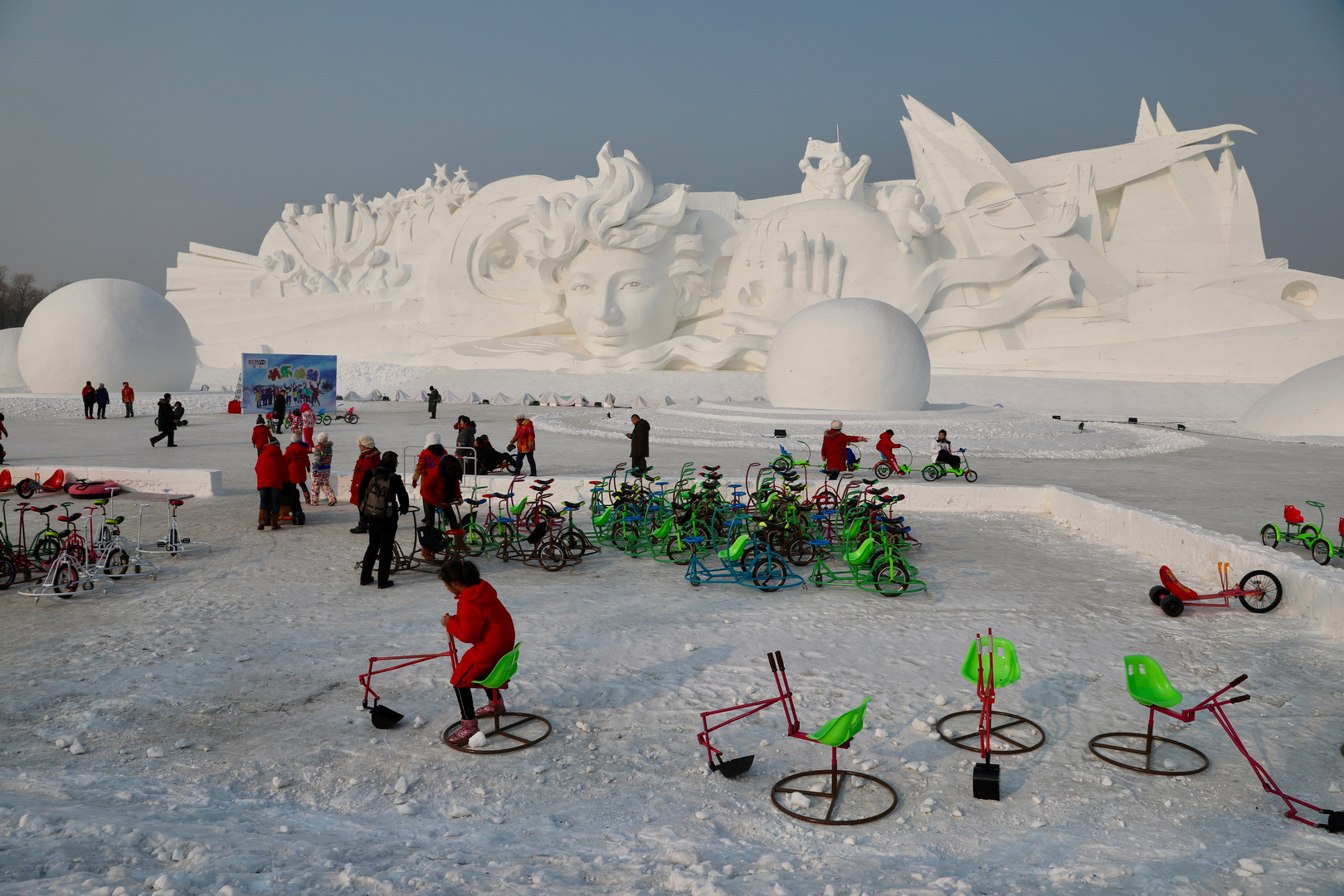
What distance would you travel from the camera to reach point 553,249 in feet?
123

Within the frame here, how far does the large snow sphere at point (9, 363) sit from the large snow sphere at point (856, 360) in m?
29.7

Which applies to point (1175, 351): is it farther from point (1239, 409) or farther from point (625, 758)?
point (625, 758)

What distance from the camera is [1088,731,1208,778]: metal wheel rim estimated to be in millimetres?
3752

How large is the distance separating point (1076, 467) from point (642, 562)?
29.9ft

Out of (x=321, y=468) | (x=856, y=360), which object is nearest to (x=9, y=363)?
(x=321, y=468)

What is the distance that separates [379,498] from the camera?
6512 millimetres

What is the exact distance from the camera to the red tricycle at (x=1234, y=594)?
19.8 feet

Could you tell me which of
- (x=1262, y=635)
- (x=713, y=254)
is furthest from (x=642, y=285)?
(x=1262, y=635)

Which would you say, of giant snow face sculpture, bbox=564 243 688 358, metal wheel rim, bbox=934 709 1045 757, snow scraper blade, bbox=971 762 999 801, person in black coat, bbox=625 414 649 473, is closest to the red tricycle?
metal wheel rim, bbox=934 709 1045 757

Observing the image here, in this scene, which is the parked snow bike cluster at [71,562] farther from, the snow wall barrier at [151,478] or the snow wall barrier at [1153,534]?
the snow wall barrier at [1153,534]

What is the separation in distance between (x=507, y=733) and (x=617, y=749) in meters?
0.56

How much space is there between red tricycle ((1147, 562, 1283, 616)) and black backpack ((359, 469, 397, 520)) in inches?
223

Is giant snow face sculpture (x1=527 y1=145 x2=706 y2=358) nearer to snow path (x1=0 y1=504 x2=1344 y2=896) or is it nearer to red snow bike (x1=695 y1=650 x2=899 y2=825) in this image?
snow path (x1=0 y1=504 x2=1344 y2=896)

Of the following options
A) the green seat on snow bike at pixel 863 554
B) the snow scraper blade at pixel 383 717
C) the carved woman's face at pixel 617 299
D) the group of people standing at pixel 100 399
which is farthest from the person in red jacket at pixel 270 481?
the carved woman's face at pixel 617 299
